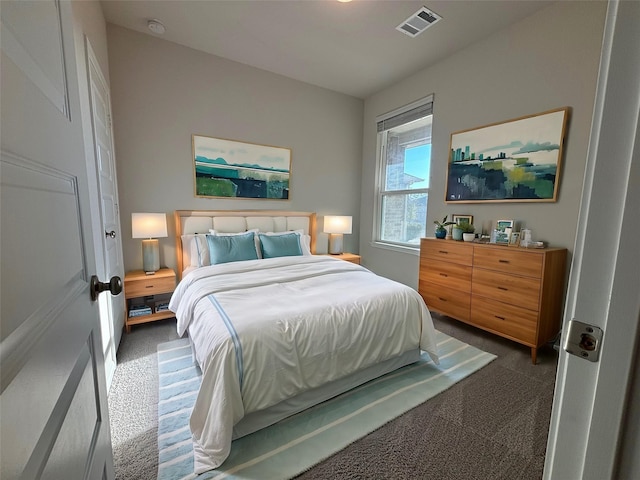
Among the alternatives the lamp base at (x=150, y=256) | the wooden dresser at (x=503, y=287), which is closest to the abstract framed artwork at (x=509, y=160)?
the wooden dresser at (x=503, y=287)

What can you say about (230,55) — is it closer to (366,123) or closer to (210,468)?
(366,123)

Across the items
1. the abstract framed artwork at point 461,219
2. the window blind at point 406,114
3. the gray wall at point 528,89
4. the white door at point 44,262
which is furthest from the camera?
the window blind at point 406,114

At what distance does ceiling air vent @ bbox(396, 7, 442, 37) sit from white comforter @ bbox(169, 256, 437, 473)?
7.74 feet

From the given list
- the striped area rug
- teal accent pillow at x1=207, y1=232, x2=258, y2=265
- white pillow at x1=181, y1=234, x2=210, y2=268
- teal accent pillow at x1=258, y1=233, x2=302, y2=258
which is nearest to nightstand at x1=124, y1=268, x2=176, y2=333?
white pillow at x1=181, y1=234, x2=210, y2=268

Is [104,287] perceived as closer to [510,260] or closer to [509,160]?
[510,260]

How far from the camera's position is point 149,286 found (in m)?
2.75

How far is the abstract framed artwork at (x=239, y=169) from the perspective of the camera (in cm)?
325

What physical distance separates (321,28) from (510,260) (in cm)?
277

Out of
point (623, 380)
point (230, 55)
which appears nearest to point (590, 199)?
point (623, 380)

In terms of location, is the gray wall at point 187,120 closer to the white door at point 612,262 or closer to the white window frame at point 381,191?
the white window frame at point 381,191

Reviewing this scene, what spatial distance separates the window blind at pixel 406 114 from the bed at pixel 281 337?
225cm

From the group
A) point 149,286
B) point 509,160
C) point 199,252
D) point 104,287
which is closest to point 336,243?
point 199,252

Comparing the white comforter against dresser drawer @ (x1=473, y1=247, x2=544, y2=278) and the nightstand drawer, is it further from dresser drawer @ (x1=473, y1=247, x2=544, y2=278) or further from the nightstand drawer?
dresser drawer @ (x1=473, y1=247, x2=544, y2=278)

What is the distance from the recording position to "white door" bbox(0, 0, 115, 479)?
0.41 metres
